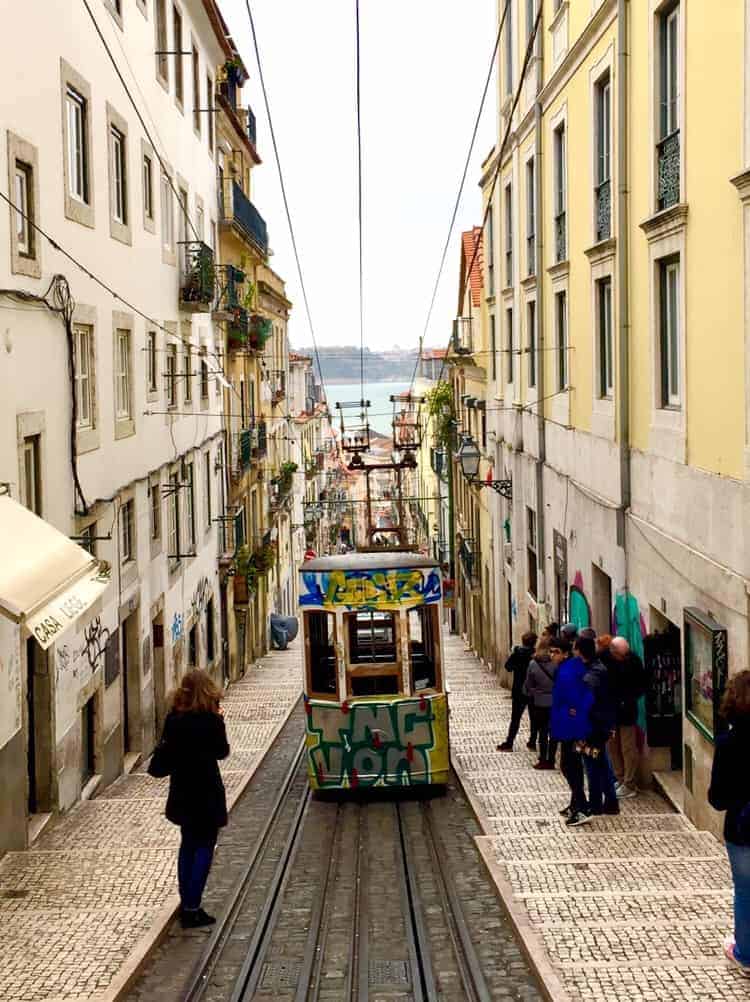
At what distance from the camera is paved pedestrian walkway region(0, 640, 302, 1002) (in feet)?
23.9

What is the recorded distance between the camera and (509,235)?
2539 centimetres

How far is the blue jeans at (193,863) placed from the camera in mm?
8461

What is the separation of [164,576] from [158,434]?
7.53ft

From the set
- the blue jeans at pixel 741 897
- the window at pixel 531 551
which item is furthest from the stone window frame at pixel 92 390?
the blue jeans at pixel 741 897

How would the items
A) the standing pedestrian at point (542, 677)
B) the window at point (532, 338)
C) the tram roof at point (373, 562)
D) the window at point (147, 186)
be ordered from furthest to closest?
the window at point (532, 338)
the window at point (147, 186)
the tram roof at point (373, 562)
the standing pedestrian at point (542, 677)

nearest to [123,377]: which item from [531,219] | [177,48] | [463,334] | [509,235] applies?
[531,219]

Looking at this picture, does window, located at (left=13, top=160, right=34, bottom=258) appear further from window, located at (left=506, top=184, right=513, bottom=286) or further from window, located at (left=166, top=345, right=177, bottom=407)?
window, located at (left=506, top=184, right=513, bottom=286)

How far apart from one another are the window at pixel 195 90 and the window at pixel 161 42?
11.2 feet

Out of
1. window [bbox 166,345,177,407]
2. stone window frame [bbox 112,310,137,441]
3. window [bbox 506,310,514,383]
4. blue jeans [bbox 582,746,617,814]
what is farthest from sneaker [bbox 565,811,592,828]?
window [bbox 506,310,514,383]

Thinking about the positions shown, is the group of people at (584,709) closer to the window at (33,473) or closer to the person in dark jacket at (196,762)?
the person in dark jacket at (196,762)

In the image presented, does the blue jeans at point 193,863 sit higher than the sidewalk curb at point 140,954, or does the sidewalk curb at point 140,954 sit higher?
the blue jeans at point 193,863

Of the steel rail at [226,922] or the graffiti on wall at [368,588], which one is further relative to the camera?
the graffiti on wall at [368,588]

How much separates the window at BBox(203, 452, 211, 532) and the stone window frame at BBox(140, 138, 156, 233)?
23.8 feet

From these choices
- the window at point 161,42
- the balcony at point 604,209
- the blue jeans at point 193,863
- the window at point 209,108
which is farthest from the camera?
the window at point 209,108
